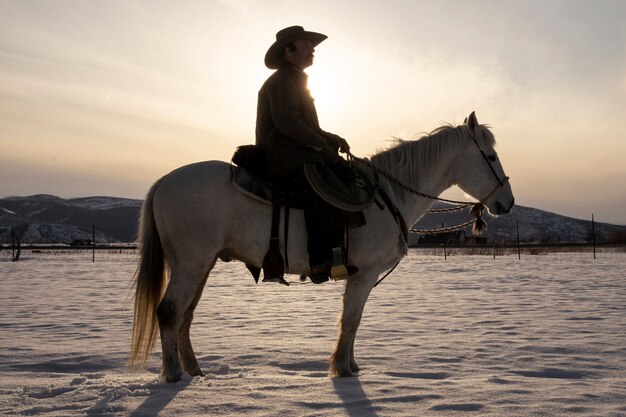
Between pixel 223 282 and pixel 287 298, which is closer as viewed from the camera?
pixel 287 298

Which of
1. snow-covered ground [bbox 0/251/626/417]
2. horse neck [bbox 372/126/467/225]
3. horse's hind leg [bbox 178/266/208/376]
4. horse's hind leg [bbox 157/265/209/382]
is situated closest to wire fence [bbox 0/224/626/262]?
snow-covered ground [bbox 0/251/626/417]

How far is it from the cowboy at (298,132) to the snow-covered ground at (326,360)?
117 cm

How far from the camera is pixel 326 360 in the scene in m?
5.52

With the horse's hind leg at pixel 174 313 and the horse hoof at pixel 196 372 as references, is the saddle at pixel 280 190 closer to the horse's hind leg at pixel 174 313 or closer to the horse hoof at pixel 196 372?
the horse's hind leg at pixel 174 313

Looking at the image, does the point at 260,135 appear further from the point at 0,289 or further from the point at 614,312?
the point at 0,289

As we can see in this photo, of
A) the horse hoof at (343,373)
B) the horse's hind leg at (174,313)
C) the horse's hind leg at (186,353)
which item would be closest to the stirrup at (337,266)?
the horse hoof at (343,373)

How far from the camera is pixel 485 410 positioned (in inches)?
141

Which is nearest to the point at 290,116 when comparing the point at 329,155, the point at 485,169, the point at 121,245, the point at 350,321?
the point at 329,155

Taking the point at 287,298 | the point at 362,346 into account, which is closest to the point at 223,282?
the point at 287,298

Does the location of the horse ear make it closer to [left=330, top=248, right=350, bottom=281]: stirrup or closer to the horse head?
the horse head

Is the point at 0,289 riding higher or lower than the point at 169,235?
lower

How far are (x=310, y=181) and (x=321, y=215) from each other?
0.31m

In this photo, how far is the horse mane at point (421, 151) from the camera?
549 centimetres

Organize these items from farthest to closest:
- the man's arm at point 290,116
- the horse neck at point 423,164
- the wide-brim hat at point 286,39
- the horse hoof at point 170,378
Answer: the horse neck at point 423,164 < the wide-brim hat at point 286,39 < the man's arm at point 290,116 < the horse hoof at point 170,378
